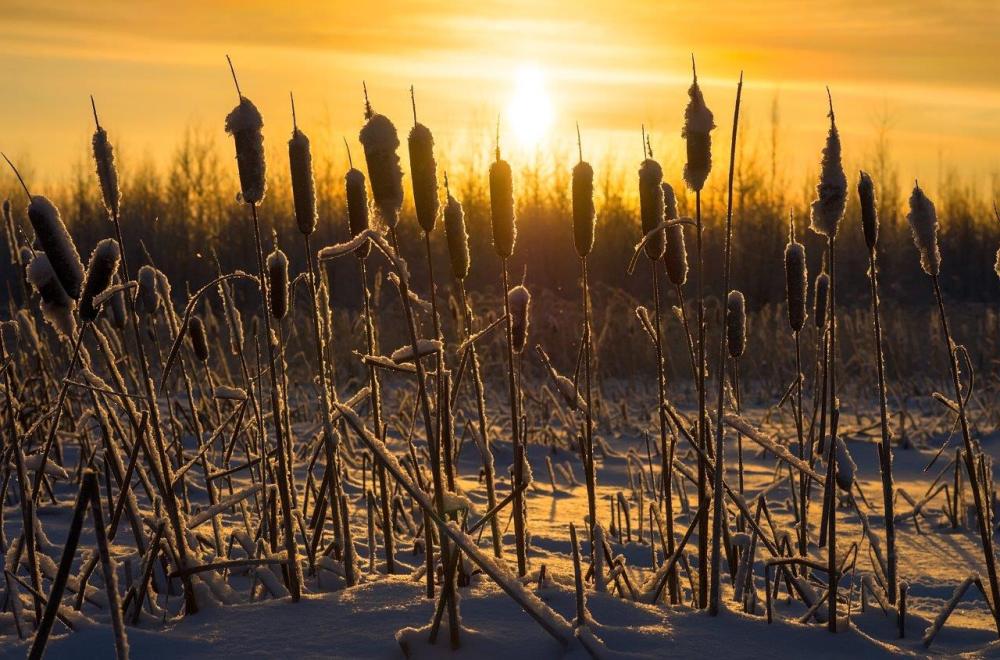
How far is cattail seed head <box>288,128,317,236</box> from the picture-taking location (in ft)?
5.30

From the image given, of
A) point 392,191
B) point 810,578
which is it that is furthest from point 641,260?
point 392,191

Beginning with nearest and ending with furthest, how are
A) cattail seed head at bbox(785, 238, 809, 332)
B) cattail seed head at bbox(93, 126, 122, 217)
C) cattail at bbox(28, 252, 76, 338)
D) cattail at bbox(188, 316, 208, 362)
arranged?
1. cattail at bbox(28, 252, 76, 338)
2. cattail seed head at bbox(93, 126, 122, 217)
3. cattail seed head at bbox(785, 238, 809, 332)
4. cattail at bbox(188, 316, 208, 362)

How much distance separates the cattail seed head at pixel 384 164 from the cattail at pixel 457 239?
12.2 inches

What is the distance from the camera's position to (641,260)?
16.1m

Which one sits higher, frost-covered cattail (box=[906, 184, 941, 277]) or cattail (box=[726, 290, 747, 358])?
frost-covered cattail (box=[906, 184, 941, 277])

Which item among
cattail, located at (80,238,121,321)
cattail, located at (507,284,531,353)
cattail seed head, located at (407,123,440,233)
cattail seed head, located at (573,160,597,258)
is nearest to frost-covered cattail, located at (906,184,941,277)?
cattail seed head, located at (573,160,597,258)

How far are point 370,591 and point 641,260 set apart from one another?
14.6 meters

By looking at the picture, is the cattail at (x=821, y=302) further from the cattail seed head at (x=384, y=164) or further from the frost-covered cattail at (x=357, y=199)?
the cattail seed head at (x=384, y=164)

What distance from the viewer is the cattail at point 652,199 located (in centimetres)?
181

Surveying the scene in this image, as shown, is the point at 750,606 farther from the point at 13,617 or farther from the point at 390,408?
the point at 390,408

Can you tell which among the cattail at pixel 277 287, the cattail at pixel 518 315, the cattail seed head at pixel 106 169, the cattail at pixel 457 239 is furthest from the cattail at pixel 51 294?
the cattail at pixel 518 315

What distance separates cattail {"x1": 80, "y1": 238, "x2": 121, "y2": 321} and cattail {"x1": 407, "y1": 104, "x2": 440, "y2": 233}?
0.44 metres

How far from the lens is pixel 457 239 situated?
1.77 m

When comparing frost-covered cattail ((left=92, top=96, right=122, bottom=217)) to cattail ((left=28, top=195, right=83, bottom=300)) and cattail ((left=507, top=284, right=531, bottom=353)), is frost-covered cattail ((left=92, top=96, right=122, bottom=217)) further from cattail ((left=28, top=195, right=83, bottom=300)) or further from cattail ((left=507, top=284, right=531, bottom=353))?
cattail ((left=507, top=284, right=531, bottom=353))
